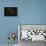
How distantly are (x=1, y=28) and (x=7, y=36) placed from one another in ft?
1.24

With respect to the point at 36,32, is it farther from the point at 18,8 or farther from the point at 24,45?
the point at 18,8

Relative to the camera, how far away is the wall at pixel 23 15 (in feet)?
16.6

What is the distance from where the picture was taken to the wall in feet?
16.6

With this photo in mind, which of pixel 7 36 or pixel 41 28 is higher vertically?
pixel 41 28

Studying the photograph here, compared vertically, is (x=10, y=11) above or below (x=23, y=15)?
above

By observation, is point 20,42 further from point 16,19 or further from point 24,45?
point 16,19

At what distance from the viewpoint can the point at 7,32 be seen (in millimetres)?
5086

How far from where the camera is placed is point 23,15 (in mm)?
5098

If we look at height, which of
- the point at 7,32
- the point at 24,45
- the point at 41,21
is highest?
the point at 41,21

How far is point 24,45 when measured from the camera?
15.1 ft

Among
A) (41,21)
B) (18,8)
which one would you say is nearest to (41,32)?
(41,21)

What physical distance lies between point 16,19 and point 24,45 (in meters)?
1.07

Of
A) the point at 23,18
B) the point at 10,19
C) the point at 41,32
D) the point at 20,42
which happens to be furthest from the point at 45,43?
the point at 10,19

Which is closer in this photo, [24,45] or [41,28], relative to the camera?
[24,45]
